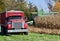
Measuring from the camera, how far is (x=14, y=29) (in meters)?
23.9

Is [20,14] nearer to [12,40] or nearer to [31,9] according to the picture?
[12,40]

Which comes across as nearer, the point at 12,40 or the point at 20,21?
the point at 12,40

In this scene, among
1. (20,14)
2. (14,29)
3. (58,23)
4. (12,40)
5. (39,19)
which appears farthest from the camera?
(39,19)

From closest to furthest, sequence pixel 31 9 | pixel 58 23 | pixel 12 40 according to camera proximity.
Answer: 1. pixel 12 40
2. pixel 58 23
3. pixel 31 9

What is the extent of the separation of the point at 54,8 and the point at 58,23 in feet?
106

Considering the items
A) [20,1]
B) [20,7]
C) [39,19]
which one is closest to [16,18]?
[39,19]

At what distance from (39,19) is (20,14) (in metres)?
14.2

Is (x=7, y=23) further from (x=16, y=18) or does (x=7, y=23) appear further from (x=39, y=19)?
(x=39, y=19)

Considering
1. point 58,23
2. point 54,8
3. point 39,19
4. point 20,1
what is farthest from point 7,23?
point 54,8

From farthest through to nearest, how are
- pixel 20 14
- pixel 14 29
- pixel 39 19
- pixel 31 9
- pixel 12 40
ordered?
pixel 31 9
pixel 39 19
pixel 20 14
pixel 14 29
pixel 12 40

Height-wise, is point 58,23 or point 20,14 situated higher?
point 20,14

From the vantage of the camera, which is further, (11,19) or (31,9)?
(31,9)

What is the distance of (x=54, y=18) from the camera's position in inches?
1480

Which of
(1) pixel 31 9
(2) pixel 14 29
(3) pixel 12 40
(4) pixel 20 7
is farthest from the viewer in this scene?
(1) pixel 31 9
